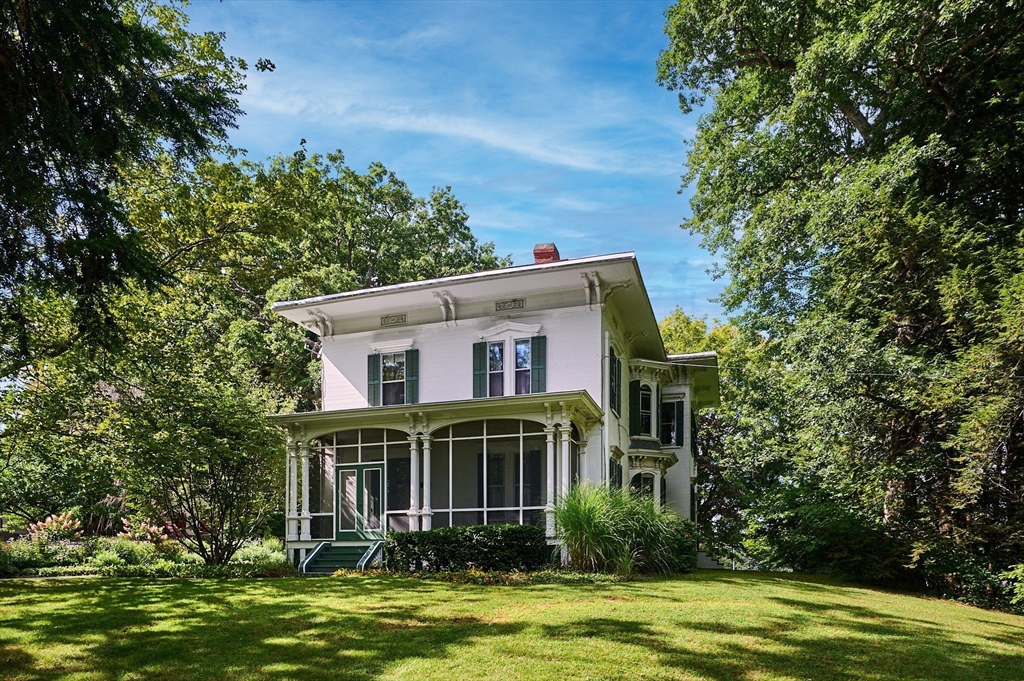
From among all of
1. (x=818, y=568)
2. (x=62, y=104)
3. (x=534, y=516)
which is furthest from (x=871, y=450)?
(x=62, y=104)

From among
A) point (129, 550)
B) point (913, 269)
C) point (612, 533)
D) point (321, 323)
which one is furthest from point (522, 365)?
point (129, 550)

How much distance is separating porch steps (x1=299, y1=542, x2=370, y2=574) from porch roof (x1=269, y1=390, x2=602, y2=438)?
9.37 ft

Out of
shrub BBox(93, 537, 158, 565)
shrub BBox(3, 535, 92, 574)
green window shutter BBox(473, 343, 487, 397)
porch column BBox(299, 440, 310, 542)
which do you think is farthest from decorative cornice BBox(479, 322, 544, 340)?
shrub BBox(3, 535, 92, 574)

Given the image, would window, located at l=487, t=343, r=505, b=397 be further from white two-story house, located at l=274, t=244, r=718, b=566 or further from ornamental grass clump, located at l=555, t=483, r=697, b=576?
ornamental grass clump, located at l=555, t=483, r=697, b=576

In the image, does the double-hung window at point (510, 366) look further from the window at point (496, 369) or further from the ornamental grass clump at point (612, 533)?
the ornamental grass clump at point (612, 533)

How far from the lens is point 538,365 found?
19.8 m

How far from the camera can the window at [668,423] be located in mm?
27078

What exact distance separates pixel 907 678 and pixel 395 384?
1524cm

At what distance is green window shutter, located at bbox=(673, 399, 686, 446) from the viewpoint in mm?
26906

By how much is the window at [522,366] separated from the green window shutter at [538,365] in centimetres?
15

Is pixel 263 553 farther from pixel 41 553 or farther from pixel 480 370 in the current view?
pixel 480 370

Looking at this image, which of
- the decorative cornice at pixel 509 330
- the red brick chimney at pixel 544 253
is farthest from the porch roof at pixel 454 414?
the red brick chimney at pixel 544 253

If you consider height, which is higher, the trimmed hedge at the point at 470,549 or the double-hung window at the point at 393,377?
the double-hung window at the point at 393,377

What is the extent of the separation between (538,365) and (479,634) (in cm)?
1079
